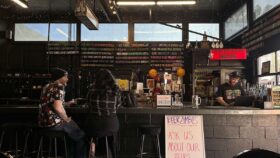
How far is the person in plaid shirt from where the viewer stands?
3.97 metres

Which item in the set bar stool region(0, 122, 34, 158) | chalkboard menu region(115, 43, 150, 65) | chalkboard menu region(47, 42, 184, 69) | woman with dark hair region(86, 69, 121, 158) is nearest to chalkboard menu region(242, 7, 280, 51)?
chalkboard menu region(47, 42, 184, 69)

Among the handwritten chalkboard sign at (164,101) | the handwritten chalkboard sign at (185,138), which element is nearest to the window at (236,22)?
the handwritten chalkboard sign at (164,101)

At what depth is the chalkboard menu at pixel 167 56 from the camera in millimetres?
8773

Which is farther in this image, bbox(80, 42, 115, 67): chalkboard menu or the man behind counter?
bbox(80, 42, 115, 67): chalkboard menu

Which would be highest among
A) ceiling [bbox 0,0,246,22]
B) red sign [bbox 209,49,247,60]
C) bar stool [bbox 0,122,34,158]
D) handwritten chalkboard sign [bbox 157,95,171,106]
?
ceiling [bbox 0,0,246,22]

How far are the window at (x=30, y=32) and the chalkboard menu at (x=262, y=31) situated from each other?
5750 mm

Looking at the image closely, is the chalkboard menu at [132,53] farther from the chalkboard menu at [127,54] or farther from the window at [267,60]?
the window at [267,60]

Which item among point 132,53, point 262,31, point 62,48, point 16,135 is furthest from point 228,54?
point 16,135

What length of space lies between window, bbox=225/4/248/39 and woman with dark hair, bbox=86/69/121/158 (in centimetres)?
477

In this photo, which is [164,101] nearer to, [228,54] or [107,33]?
[228,54]

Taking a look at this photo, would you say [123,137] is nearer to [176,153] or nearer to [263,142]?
[176,153]

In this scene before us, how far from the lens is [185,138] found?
4.49 m

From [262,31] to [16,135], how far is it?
477 centimetres

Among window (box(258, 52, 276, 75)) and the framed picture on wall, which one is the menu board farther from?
the framed picture on wall
